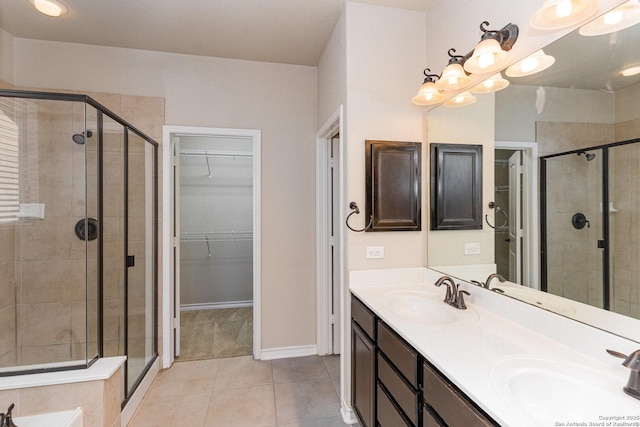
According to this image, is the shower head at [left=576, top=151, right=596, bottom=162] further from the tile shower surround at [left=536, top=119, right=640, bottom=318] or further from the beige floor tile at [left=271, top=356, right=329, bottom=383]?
the beige floor tile at [left=271, top=356, right=329, bottom=383]

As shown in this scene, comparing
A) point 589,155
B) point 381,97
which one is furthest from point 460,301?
point 381,97

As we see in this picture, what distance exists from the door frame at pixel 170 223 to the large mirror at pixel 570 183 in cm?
187

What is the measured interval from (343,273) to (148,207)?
178 cm

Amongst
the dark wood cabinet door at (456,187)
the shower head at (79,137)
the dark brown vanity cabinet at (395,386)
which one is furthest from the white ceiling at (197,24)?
the dark brown vanity cabinet at (395,386)

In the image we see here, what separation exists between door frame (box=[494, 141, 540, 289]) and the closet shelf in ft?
11.3

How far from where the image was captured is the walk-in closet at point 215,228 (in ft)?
13.1

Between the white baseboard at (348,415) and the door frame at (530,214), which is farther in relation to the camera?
the white baseboard at (348,415)

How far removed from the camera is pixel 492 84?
59.7 inches

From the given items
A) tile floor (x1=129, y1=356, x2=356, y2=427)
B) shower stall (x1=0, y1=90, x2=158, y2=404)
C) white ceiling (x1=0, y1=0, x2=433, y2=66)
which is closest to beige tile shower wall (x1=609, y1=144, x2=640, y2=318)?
white ceiling (x1=0, y1=0, x2=433, y2=66)

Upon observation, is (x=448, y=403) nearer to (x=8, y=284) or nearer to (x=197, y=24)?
(x=197, y=24)

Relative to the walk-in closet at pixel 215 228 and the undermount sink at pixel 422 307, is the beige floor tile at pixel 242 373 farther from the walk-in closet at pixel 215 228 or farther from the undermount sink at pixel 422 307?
the undermount sink at pixel 422 307

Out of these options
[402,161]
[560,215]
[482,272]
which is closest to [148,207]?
[402,161]

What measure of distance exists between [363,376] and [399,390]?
1.57ft

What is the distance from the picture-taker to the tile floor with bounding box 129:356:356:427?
199cm
